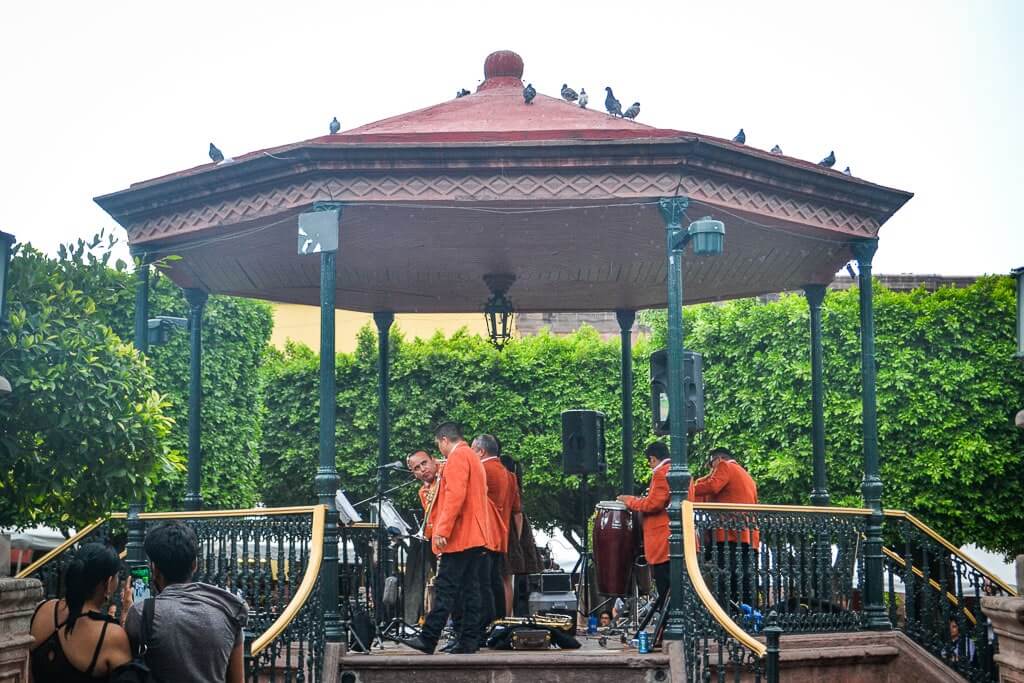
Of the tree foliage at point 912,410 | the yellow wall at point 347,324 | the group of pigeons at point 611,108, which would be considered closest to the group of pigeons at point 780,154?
the group of pigeons at point 611,108

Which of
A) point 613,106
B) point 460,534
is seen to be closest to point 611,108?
point 613,106

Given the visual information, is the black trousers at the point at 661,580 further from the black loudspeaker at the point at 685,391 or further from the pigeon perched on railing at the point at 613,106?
the pigeon perched on railing at the point at 613,106

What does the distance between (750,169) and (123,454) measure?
18.1 ft

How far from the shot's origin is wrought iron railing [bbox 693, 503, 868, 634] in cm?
1002

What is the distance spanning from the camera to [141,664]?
4.87 metres

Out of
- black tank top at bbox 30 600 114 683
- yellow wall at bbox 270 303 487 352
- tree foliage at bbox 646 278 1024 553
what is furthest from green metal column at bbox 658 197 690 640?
yellow wall at bbox 270 303 487 352

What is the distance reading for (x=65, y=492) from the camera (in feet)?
30.2

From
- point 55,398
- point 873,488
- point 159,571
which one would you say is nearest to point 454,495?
point 55,398

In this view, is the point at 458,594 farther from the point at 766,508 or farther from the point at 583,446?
the point at 583,446

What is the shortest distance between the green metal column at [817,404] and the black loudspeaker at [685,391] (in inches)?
84.2

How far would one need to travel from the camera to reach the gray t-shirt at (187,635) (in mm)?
4953

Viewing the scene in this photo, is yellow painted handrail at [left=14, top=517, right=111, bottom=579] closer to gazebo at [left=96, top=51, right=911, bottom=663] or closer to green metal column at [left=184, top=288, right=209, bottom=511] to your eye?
gazebo at [left=96, top=51, right=911, bottom=663]

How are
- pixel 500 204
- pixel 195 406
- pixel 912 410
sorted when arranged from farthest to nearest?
pixel 912 410
pixel 195 406
pixel 500 204

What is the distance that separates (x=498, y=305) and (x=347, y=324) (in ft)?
111
